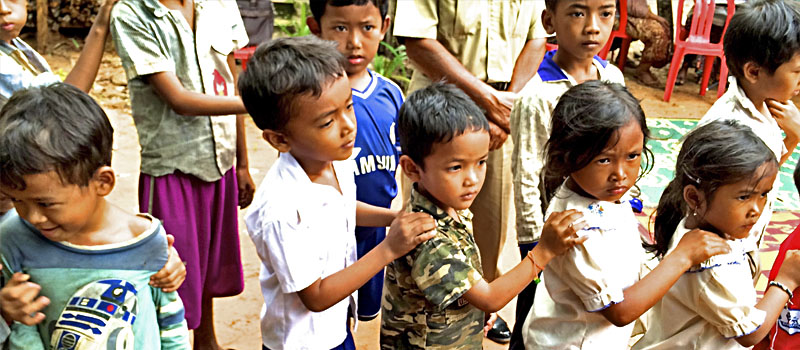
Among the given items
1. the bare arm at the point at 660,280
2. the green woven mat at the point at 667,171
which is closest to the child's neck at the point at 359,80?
the bare arm at the point at 660,280

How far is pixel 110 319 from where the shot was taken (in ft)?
5.13

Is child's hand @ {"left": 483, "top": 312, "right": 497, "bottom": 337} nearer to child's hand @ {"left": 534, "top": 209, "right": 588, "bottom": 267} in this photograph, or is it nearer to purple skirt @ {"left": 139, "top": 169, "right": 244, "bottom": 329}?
purple skirt @ {"left": 139, "top": 169, "right": 244, "bottom": 329}

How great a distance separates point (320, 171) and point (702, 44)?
625 centimetres

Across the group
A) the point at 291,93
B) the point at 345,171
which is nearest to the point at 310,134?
the point at 291,93

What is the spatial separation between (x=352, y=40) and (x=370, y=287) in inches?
31.5

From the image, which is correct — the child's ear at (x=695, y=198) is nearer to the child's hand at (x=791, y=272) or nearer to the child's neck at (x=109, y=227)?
the child's hand at (x=791, y=272)

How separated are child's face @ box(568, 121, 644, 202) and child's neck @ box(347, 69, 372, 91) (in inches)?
32.2

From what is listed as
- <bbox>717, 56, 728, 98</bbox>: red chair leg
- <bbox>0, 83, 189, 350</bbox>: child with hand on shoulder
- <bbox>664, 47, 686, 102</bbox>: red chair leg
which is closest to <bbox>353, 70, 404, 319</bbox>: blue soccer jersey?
<bbox>0, 83, 189, 350</bbox>: child with hand on shoulder

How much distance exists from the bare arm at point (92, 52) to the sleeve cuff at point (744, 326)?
1948 millimetres

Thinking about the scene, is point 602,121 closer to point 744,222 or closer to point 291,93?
point 744,222

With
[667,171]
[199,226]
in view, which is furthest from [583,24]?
[667,171]

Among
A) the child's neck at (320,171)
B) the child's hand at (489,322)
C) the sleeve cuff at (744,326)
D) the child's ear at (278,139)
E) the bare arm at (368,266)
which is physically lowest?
the child's hand at (489,322)

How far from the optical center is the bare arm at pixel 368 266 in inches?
66.6

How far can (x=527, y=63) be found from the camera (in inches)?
111
